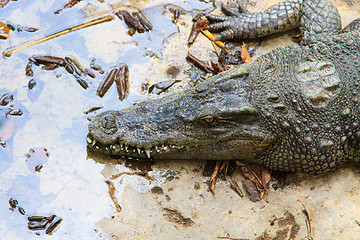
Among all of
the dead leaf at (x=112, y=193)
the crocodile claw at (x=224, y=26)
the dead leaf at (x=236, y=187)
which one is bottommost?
the dead leaf at (x=112, y=193)

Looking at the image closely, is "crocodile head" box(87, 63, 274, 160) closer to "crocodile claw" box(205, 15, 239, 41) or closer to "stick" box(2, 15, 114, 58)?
"crocodile claw" box(205, 15, 239, 41)

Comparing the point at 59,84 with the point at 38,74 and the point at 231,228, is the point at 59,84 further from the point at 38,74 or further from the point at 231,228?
the point at 231,228

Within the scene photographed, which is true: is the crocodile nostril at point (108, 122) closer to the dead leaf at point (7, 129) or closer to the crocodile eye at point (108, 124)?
the crocodile eye at point (108, 124)

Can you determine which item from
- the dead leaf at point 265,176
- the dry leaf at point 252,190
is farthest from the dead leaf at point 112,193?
the dead leaf at point 265,176

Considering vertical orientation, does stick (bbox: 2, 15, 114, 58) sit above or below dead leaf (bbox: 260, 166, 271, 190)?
above

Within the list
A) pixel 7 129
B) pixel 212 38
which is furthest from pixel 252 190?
pixel 7 129

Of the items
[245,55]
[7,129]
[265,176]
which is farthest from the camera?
[245,55]

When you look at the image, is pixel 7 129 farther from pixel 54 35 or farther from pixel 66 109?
pixel 54 35

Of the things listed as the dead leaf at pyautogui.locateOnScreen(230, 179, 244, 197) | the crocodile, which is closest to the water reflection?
the crocodile
